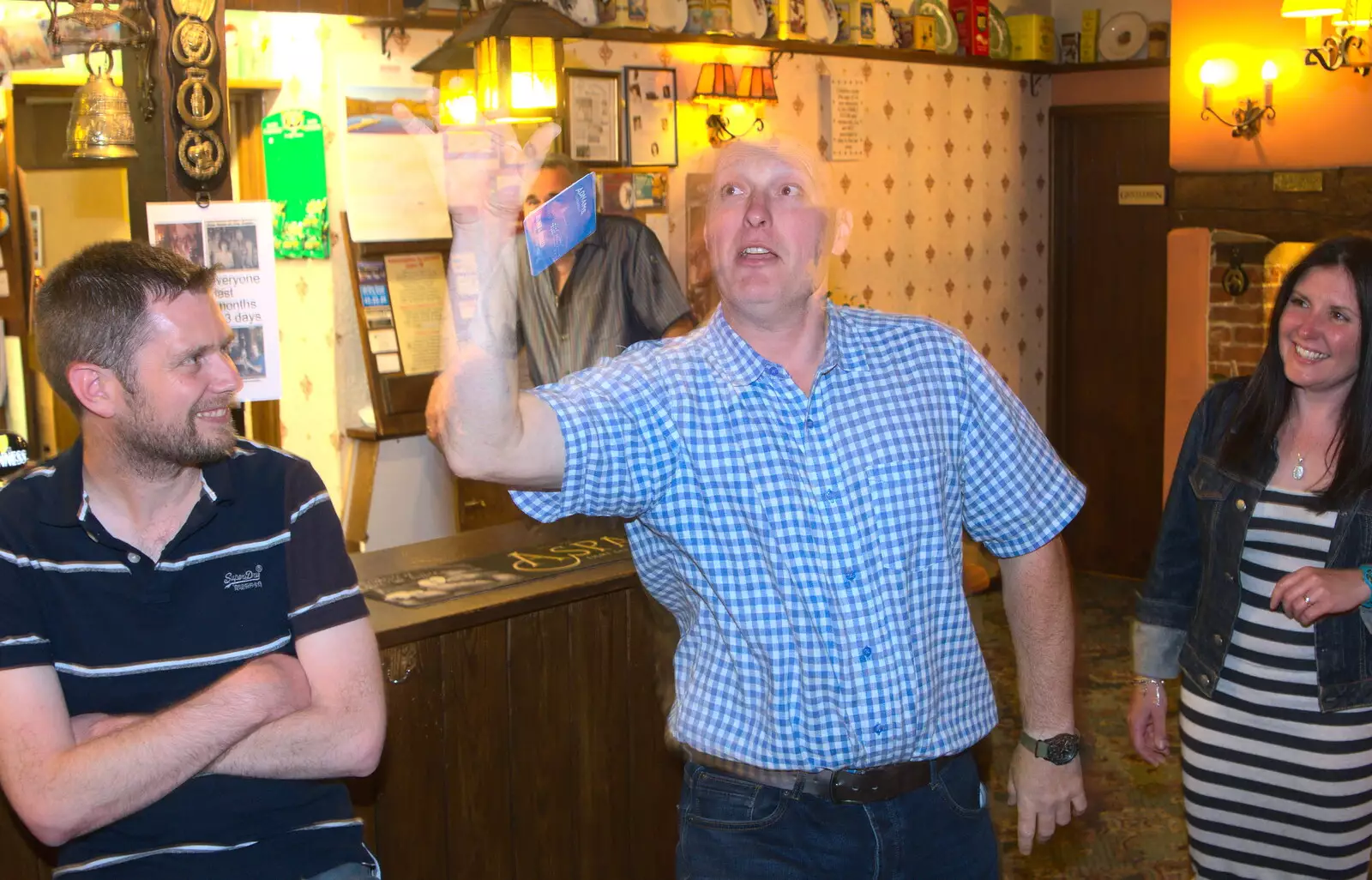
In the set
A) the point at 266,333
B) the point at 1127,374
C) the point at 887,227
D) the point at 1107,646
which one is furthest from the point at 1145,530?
the point at 266,333

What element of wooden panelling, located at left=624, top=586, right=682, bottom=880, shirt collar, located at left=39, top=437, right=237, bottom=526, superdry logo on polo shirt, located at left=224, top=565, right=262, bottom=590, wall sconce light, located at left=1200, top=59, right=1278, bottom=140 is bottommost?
wooden panelling, located at left=624, top=586, right=682, bottom=880

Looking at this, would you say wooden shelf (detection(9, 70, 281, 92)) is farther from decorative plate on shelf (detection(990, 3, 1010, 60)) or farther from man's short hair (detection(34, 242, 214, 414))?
decorative plate on shelf (detection(990, 3, 1010, 60))

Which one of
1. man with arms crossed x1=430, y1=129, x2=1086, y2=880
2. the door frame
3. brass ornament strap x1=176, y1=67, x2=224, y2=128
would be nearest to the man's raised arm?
man with arms crossed x1=430, y1=129, x2=1086, y2=880

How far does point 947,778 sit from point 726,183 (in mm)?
945

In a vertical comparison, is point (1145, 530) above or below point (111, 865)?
below

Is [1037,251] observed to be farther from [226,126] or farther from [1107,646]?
[226,126]

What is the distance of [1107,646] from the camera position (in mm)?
6207

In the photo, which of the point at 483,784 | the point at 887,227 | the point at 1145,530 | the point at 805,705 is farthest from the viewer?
the point at 1145,530

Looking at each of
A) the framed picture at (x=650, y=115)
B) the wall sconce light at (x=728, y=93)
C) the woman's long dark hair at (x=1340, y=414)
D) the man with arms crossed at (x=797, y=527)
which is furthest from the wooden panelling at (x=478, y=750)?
the wall sconce light at (x=728, y=93)

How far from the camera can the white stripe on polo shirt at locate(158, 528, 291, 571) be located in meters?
2.08

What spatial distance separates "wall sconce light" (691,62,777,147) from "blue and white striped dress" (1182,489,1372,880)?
3549mm

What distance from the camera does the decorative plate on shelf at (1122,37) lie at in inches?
280

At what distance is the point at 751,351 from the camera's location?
1991 millimetres

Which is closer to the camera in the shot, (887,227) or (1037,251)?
(887,227)
